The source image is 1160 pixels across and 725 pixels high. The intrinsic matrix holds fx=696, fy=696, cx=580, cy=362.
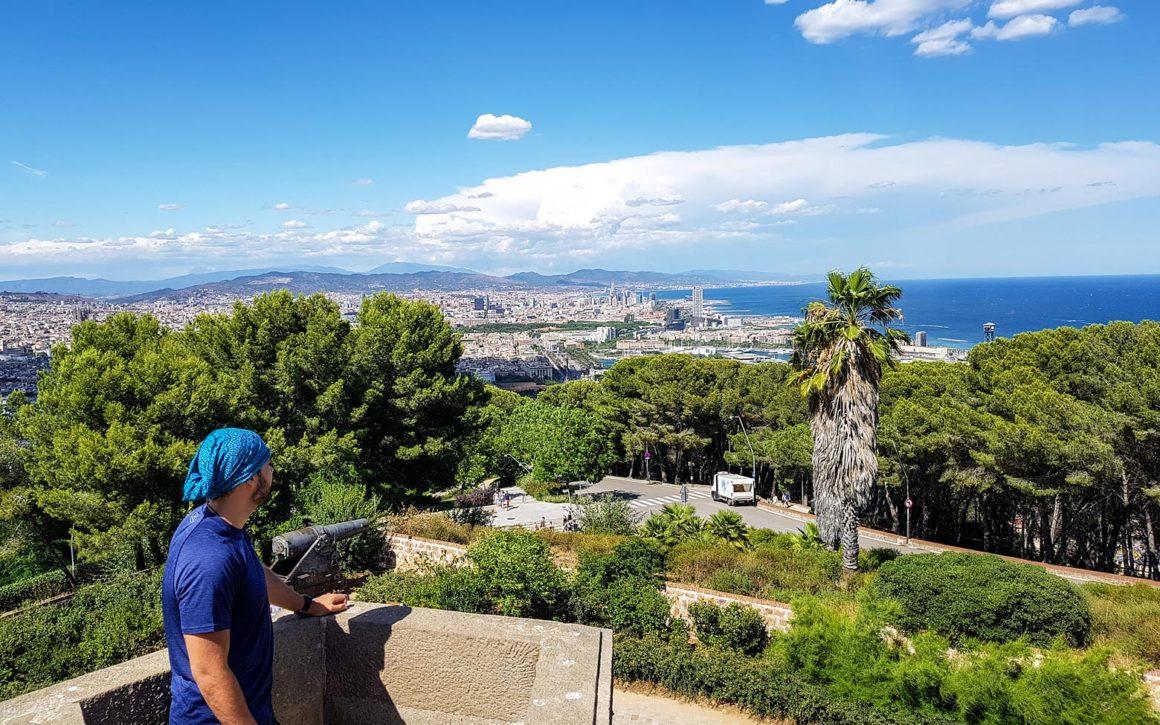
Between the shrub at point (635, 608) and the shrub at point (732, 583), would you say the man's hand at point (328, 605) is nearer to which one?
the shrub at point (635, 608)

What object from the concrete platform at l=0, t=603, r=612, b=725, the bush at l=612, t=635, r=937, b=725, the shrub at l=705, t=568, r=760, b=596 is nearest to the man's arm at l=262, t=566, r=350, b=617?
the concrete platform at l=0, t=603, r=612, b=725

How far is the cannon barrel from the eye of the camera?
454 cm

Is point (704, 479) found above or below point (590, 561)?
below

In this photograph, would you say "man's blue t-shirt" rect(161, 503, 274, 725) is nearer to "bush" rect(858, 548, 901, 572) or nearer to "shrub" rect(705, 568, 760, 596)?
"shrub" rect(705, 568, 760, 596)

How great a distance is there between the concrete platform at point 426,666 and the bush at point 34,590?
46.1 feet

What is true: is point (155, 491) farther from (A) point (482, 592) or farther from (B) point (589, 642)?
(B) point (589, 642)

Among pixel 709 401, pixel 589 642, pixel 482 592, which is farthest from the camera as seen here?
pixel 709 401

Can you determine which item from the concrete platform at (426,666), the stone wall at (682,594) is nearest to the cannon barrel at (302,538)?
the concrete platform at (426,666)

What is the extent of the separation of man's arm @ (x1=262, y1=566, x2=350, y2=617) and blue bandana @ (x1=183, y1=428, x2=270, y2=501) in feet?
1.66

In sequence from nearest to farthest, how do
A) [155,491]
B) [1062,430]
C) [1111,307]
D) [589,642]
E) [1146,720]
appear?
[589,642]
[1146,720]
[155,491]
[1062,430]
[1111,307]

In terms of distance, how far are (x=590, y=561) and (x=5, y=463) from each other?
11.9 meters

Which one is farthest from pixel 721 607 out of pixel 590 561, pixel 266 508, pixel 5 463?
pixel 5 463

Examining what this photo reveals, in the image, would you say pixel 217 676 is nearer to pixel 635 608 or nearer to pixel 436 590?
pixel 436 590

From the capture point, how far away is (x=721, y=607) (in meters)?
8.88
